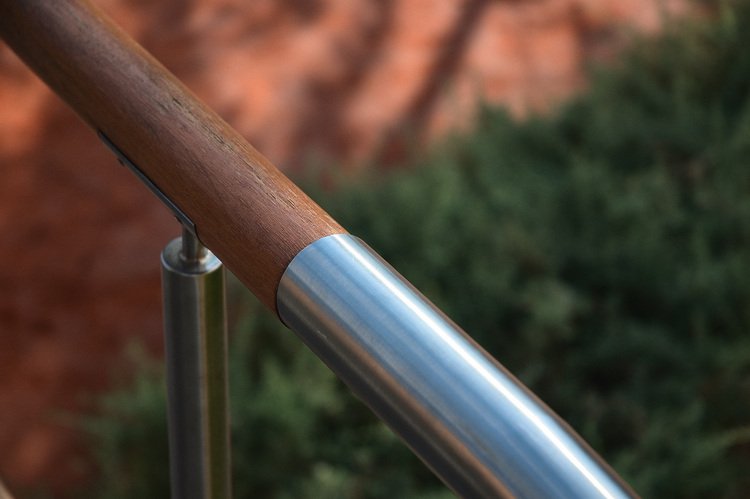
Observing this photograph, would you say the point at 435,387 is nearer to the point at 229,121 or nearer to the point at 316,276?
the point at 316,276

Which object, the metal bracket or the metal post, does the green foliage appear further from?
the metal bracket

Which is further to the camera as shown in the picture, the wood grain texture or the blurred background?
the blurred background

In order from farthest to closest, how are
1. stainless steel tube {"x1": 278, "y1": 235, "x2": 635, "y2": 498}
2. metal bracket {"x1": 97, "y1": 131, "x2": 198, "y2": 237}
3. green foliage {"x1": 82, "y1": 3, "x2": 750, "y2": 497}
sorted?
green foliage {"x1": 82, "y1": 3, "x2": 750, "y2": 497}, metal bracket {"x1": 97, "y1": 131, "x2": 198, "y2": 237}, stainless steel tube {"x1": 278, "y1": 235, "x2": 635, "y2": 498}

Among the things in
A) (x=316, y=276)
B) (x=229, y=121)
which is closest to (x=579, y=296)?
(x=229, y=121)

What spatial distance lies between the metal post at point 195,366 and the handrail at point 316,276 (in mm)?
85

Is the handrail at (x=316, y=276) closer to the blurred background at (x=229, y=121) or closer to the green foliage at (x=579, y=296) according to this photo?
the green foliage at (x=579, y=296)

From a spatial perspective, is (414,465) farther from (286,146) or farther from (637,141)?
(286,146)

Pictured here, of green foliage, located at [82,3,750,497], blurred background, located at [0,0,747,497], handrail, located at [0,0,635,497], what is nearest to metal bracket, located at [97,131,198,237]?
handrail, located at [0,0,635,497]

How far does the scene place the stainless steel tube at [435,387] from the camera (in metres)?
0.31

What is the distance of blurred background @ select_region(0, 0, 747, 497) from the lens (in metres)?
2.13

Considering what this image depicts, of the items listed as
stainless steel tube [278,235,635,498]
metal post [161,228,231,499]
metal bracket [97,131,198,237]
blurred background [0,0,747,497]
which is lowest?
blurred background [0,0,747,497]

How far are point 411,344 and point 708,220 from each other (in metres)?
1.82

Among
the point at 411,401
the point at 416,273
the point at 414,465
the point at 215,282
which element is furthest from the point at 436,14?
the point at 411,401

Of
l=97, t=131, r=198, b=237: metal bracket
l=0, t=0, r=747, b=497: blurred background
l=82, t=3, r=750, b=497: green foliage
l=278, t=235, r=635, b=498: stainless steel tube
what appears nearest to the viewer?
l=278, t=235, r=635, b=498: stainless steel tube
